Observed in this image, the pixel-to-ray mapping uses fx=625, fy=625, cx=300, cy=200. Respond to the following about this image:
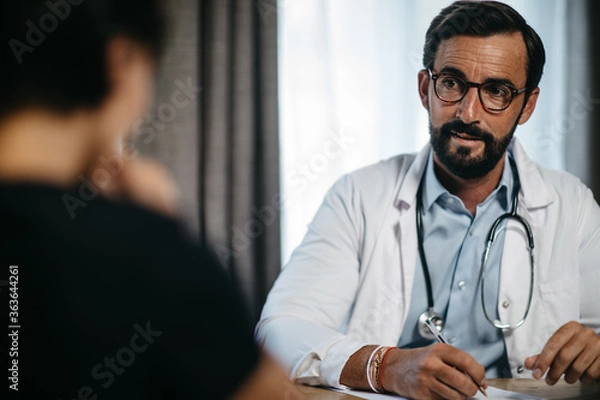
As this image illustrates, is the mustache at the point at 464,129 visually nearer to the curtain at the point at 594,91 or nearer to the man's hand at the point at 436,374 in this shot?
the man's hand at the point at 436,374

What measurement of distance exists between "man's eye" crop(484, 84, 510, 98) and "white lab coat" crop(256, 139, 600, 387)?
16 cm

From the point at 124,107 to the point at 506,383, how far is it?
54.8 inches

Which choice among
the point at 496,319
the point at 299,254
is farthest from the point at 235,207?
the point at 496,319

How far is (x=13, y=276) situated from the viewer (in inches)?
55.4

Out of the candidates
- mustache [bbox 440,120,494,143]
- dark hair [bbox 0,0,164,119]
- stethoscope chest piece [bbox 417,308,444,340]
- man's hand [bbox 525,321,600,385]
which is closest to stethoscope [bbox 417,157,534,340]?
stethoscope chest piece [bbox 417,308,444,340]

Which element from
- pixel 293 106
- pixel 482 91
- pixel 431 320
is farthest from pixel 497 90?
pixel 293 106

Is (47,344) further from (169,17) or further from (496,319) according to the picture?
(169,17)

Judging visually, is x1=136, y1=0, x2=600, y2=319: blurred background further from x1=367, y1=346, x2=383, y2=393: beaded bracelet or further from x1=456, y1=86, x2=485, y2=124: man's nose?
x1=367, y1=346, x2=383, y2=393: beaded bracelet

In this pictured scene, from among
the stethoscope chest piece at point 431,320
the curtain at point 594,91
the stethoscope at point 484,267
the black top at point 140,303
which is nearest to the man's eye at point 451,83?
the stethoscope at point 484,267

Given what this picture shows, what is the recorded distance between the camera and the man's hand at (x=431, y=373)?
0.93 meters

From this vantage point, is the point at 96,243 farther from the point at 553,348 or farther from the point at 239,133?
the point at 239,133

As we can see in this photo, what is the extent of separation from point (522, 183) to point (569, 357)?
54 centimetres

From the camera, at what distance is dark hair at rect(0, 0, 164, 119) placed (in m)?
1.81

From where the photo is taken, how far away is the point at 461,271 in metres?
1.43
